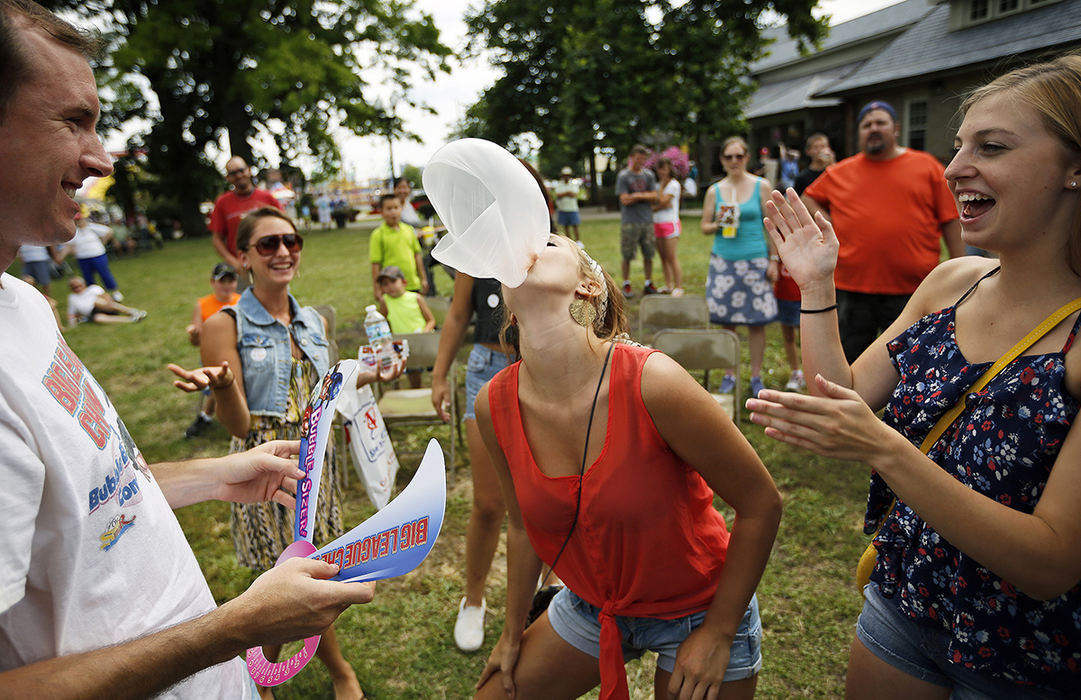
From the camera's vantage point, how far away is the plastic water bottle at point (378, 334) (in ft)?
11.1

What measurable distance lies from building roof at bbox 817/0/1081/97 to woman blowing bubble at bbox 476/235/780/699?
16.6 m

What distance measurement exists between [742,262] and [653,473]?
4432 millimetres

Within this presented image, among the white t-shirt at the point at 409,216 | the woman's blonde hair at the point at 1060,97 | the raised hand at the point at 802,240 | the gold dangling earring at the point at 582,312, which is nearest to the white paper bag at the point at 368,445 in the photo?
the gold dangling earring at the point at 582,312

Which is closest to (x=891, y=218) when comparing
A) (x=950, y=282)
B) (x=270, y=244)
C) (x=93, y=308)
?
(x=950, y=282)

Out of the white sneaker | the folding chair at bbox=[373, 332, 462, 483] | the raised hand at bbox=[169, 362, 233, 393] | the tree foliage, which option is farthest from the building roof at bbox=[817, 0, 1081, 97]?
the raised hand at bbox=[169, 362, 233, 393]

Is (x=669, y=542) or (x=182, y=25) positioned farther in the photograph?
(x=182, y=25)

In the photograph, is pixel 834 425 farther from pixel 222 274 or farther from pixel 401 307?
pixel 222 274

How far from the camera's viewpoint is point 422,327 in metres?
6.20

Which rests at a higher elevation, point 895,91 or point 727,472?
point 895,91

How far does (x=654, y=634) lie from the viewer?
1.79 metres

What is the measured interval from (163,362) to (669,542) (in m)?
8.90

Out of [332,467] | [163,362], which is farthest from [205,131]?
[332,467]

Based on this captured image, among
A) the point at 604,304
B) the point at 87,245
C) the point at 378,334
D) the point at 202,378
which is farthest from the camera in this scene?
the point at 87,245

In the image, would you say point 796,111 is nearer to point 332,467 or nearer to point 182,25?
point 182,25
